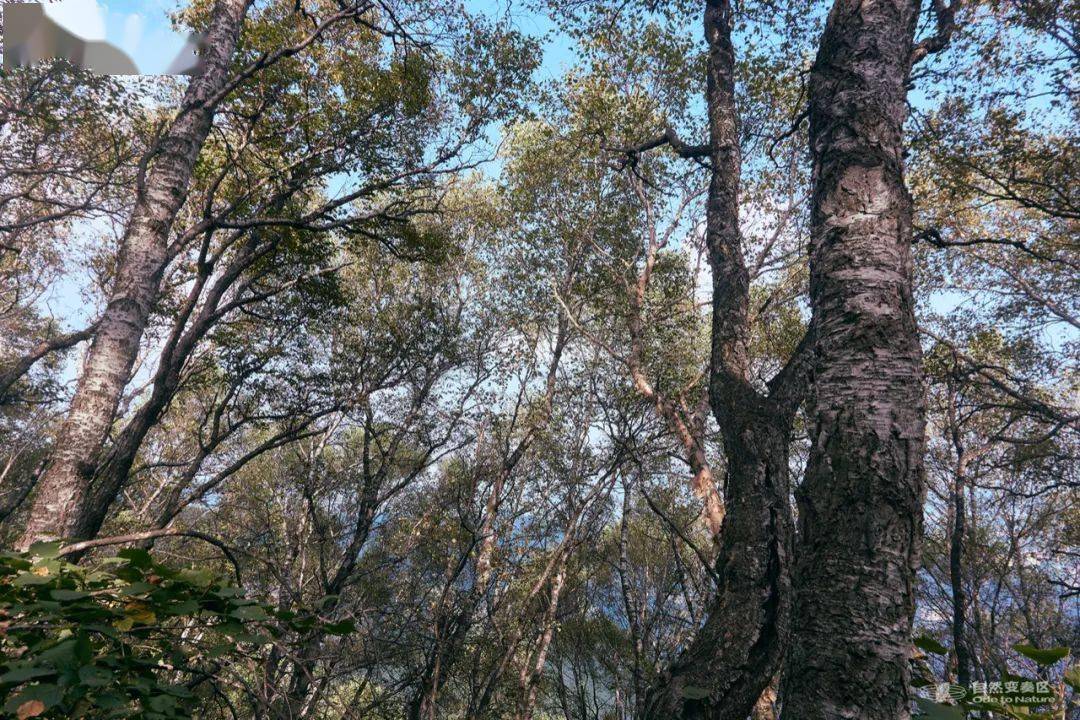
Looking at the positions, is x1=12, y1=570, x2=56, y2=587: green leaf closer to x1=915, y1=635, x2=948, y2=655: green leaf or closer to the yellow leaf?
the yellow leaf

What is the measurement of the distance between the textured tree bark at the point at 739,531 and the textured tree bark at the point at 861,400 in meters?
0.37

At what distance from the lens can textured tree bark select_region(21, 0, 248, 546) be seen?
3168mm

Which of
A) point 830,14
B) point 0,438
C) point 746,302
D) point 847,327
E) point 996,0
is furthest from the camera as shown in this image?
point 0,438

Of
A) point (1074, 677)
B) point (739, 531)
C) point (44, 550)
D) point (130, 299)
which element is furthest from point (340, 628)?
point (130, 299)

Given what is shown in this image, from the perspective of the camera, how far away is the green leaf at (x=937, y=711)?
1447 millimetres

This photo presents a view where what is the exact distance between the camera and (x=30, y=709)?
114cm

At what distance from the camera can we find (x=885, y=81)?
2189 millimetres

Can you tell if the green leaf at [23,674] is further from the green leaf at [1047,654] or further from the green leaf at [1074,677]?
the green leaf at [1074,677]

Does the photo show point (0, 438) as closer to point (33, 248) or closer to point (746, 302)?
point (33, 248)

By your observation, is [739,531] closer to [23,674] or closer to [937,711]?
[937,711]

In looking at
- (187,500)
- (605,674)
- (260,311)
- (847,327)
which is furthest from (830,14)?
(605,674)

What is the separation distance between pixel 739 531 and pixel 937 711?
1528 mm

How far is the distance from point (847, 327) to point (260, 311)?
1055 centimetres

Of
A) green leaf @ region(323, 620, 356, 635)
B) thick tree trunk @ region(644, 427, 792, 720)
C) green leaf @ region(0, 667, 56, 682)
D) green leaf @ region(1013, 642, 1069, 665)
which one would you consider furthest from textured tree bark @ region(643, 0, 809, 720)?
green leaf @ region(0, 667, 56, 682)
